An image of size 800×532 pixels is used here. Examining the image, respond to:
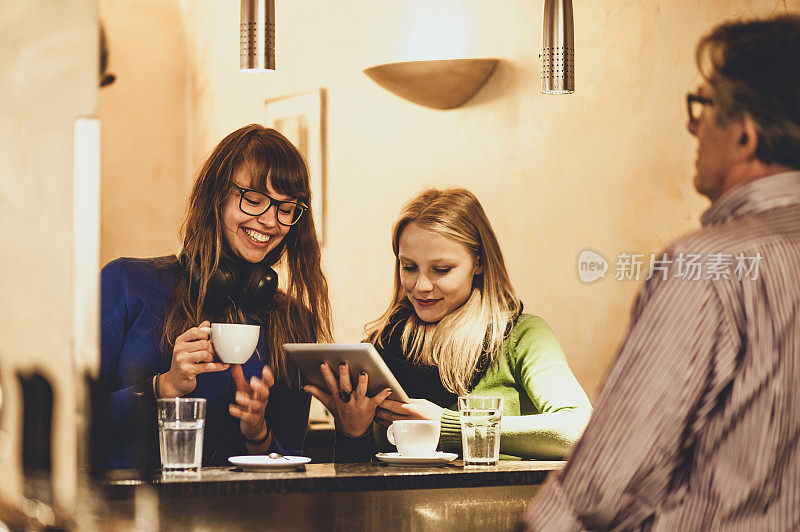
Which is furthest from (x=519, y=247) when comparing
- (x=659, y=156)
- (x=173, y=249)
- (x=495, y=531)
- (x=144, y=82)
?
(x=144, y=82)

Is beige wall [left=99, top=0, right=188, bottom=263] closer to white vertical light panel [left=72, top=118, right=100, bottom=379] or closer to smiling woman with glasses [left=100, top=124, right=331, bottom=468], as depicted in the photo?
smiling woman with glasses [left=100, top=124, right=331, bottom=468]

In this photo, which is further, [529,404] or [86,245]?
[529,404]

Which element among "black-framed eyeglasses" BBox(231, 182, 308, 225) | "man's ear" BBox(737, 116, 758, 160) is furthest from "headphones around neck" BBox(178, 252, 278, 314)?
"man's ear" BBox(737, 116, 758, 160)

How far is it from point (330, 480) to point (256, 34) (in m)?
1.29

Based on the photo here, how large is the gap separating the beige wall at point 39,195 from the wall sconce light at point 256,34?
1.01 meters

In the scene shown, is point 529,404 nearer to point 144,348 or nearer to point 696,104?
point 144,348

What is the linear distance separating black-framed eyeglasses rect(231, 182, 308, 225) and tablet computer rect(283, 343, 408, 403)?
16.9 inches

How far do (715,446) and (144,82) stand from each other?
4.37 m

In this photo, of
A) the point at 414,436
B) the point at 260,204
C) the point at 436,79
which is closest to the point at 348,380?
the point at 414,436

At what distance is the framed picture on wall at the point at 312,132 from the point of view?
13.7 ft

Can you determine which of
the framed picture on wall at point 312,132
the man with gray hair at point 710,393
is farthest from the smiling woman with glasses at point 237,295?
the framed picture on wall at point 312,132

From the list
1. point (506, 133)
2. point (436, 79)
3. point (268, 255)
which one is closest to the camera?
point (268, 255)

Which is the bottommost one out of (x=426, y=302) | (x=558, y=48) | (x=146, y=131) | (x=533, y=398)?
(x=533, y=398)

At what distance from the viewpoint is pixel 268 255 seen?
2.37 m
